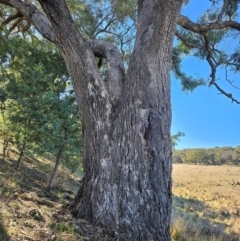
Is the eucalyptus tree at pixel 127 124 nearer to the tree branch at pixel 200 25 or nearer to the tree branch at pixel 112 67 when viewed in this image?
the tree branch at pixel 112 67

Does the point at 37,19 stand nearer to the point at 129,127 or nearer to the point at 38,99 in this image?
the point at 129,127

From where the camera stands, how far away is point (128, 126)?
3162 millimetres

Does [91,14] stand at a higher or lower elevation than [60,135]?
higher

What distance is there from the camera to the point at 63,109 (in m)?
6.18

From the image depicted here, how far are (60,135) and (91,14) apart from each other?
408 cm

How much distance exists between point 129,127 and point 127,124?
0.15 ft

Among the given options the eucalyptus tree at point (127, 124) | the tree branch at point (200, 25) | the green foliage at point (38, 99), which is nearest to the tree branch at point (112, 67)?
the eucalyptus tree at point (127, 124)

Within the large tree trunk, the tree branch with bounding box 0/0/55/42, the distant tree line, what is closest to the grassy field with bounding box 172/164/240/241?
the large tree trunk

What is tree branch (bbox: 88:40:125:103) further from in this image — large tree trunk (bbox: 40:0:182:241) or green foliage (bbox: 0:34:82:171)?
green foliage (bbox: 0:34:82:171)

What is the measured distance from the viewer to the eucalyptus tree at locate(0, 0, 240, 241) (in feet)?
9.45

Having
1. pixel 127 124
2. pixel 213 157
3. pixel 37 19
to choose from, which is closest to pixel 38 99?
pixel 37 19

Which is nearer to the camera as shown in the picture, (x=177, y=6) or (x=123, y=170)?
(x=123, y=170)

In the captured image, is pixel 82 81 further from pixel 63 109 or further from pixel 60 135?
pixel 60 135

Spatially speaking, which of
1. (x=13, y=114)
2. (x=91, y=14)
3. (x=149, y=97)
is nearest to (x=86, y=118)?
(x=149, y=97)
